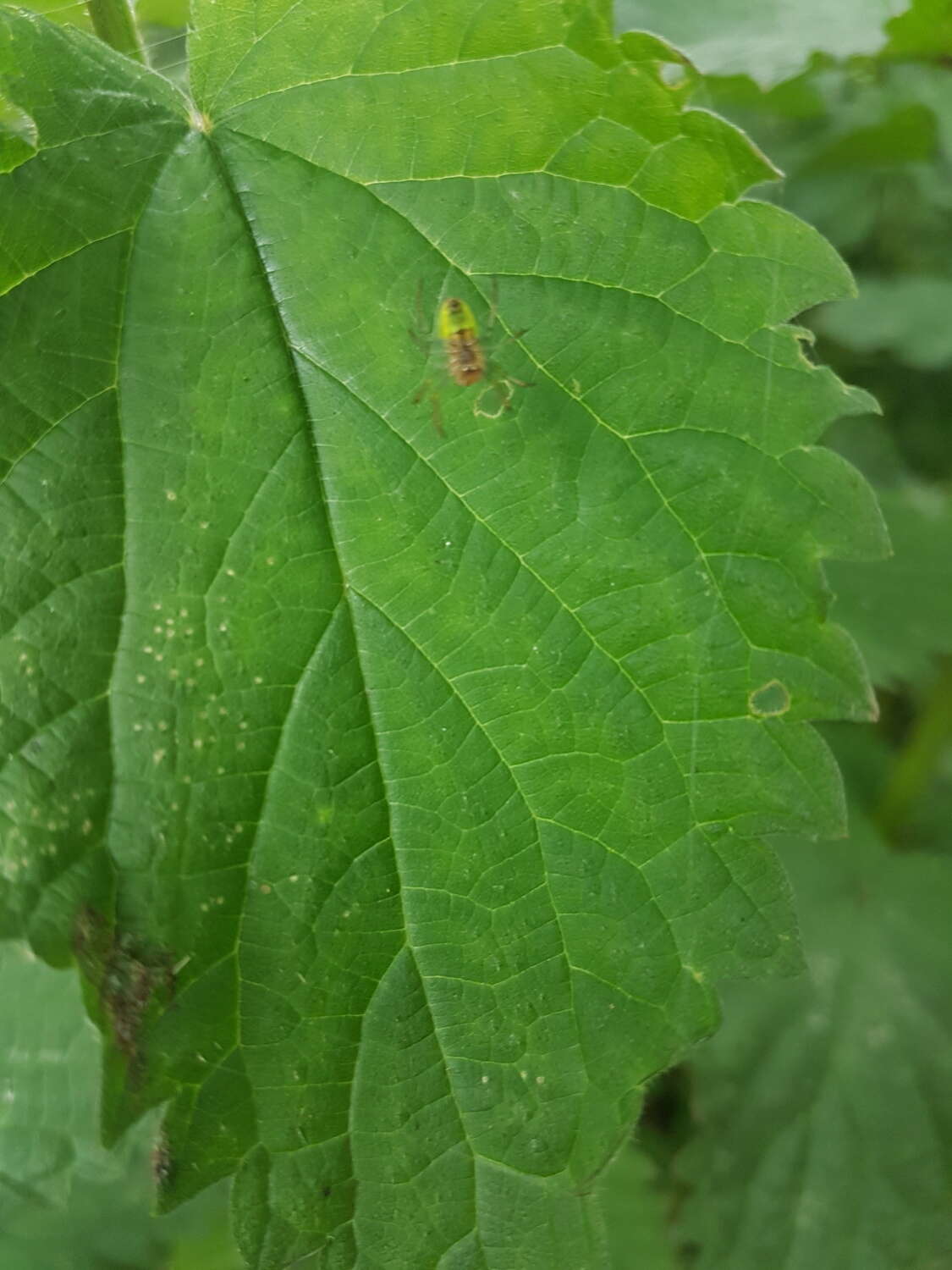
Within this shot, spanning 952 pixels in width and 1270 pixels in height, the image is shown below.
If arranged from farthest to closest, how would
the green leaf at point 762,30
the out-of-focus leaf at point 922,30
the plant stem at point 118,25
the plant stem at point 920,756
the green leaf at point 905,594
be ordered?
the plant stem at point 920,756 < the green leaf at point 905,594 < the green leaf at point 762,30 < the out-of-focus leaf at point 922,30 < the plant stem at point 118,25

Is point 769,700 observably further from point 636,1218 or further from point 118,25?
point 636,1218

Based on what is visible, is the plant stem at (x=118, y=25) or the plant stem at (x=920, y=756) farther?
the plant stem at (x=920, y=756)

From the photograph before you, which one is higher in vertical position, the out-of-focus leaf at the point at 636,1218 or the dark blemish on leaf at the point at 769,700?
the dark blemish on leaf at the point at 769,700

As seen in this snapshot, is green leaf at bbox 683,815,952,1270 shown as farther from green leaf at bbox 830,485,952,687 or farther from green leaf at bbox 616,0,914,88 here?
green leaf at bbox 616,0,914,88

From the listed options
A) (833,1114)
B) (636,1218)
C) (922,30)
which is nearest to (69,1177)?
(636,1218)

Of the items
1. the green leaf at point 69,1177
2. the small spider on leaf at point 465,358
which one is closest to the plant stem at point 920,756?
the small spider on leaf at point 465,358

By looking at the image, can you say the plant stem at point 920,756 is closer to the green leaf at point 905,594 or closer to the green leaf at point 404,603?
the green leaf at point 905,594

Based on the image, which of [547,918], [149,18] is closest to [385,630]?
[547,918]
